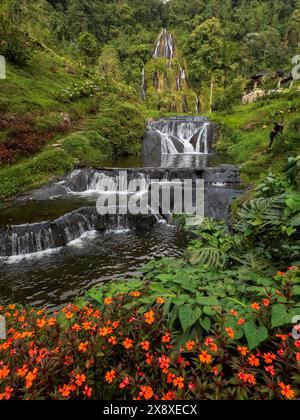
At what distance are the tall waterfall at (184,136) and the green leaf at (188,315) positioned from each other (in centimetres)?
2029

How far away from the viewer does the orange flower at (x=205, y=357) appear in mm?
1586

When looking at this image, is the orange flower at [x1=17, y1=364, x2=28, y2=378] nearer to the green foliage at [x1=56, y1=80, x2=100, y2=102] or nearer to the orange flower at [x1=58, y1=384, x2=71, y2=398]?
the orange flower at [x1=58, y1=384, x2=71, y2=398]

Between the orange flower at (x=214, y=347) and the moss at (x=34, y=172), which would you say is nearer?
the orange flower at (x=214, y=347)

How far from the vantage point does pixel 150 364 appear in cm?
174

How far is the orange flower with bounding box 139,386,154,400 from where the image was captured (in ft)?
5.00

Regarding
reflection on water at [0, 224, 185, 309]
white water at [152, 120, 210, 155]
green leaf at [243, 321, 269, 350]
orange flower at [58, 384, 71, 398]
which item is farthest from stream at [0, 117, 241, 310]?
white water at [152, 120, 210, 155]

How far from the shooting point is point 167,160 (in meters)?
18.3

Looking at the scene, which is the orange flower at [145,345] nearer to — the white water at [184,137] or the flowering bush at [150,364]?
the flowering bush at [150,364]

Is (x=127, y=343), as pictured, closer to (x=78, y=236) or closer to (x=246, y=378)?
(x=246, y=378)

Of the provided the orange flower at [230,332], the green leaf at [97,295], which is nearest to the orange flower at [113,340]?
the green leaf at [97,295]

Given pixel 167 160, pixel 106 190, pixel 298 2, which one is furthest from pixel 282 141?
pixel 298 2

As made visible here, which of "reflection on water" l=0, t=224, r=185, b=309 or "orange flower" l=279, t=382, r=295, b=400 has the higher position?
"orange flower" l=279, t=382, r=295, b=400

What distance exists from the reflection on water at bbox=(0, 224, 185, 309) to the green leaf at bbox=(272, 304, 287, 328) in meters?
4.57

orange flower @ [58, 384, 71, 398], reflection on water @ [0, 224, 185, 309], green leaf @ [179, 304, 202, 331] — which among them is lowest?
reflection on water @ [0, 224, 185, 309]
